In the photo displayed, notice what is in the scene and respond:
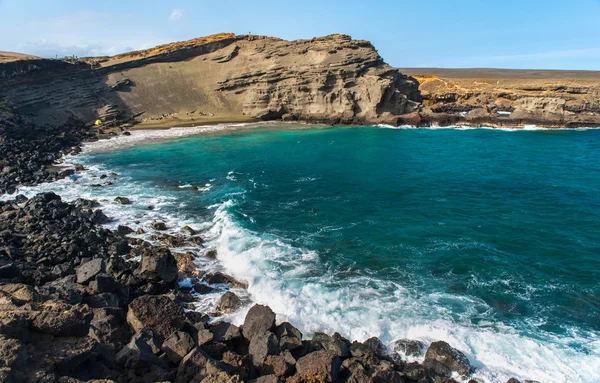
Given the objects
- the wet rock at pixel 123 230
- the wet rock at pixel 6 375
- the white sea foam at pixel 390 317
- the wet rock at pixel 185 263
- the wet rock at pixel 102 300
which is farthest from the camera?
the wet rock at pixel 123 230

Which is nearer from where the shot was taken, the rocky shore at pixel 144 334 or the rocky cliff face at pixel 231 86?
the rocky shore at pixel 144 334

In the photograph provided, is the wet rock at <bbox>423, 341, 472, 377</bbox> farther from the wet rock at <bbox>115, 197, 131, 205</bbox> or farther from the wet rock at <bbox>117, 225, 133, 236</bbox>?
the wet rock at <bbox>115, 197, 131, 205</bbox>

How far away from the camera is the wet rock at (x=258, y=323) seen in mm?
11742

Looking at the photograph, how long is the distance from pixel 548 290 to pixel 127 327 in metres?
14.9

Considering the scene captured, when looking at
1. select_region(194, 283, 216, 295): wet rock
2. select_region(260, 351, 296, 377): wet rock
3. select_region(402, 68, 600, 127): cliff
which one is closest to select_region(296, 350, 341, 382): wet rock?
select_region(260, 351, 296, 377): wet rock

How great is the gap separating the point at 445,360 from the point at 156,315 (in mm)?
8592

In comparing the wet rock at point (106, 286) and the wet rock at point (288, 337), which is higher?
the wet rock at point (106, 286)

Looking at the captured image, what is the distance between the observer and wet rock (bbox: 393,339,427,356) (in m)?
11.9

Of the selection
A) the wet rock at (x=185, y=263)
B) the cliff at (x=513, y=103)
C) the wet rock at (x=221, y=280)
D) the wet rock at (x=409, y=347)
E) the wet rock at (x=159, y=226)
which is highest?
the cliff at (x=513, y=103)

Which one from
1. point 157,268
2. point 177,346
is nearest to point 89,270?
point 157,268

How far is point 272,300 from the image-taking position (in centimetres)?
1461

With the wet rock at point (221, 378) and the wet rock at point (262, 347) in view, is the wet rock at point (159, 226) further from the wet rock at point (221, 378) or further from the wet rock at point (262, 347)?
the wet rock at point (221, 378)

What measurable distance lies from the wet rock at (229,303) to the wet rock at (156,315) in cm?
220

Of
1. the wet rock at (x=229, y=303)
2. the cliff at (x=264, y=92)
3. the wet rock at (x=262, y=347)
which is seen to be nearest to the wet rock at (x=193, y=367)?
the wet rock at (x=262, y=347)
